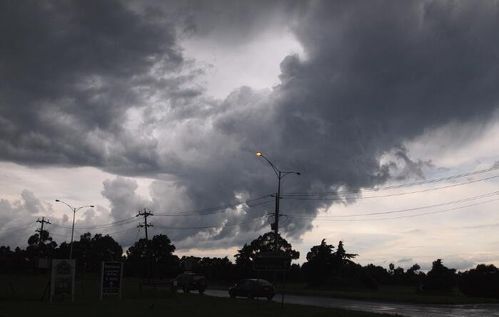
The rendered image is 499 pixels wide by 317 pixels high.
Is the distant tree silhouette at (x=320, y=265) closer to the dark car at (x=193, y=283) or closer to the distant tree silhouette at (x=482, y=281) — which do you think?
the distant tree silhouette at (x=482, y=281)

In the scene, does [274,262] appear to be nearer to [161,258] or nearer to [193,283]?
[193,283]

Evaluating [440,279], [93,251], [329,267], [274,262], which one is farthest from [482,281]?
[93,251]

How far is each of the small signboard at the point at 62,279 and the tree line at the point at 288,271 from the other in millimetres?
10414

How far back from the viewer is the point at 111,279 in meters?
36.6

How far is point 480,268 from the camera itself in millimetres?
55844

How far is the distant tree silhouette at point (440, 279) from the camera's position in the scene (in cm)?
6194

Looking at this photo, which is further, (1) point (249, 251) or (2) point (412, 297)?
(1) point (249, 251)

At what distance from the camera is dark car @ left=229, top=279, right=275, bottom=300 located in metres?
41.1

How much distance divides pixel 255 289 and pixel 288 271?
1840cm

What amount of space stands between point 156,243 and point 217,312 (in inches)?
4109

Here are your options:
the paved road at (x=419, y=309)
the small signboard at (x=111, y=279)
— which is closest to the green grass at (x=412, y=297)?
the paved road at (x=419, y=309)

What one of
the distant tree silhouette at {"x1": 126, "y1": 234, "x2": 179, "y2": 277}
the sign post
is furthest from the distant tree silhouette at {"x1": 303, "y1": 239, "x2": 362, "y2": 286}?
the distant tree silhouette at {"x1": 126, "y1": 234, "x2": 179, "y2": 277}

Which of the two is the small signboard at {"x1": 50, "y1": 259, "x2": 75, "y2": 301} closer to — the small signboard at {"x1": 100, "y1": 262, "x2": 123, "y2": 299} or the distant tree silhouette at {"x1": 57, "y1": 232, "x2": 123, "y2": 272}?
the small signboard at {"x1": 100, "y1": 262, "x2": 123, "y2": 299}

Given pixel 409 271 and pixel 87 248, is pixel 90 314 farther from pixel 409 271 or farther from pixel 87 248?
pixel 87 248
